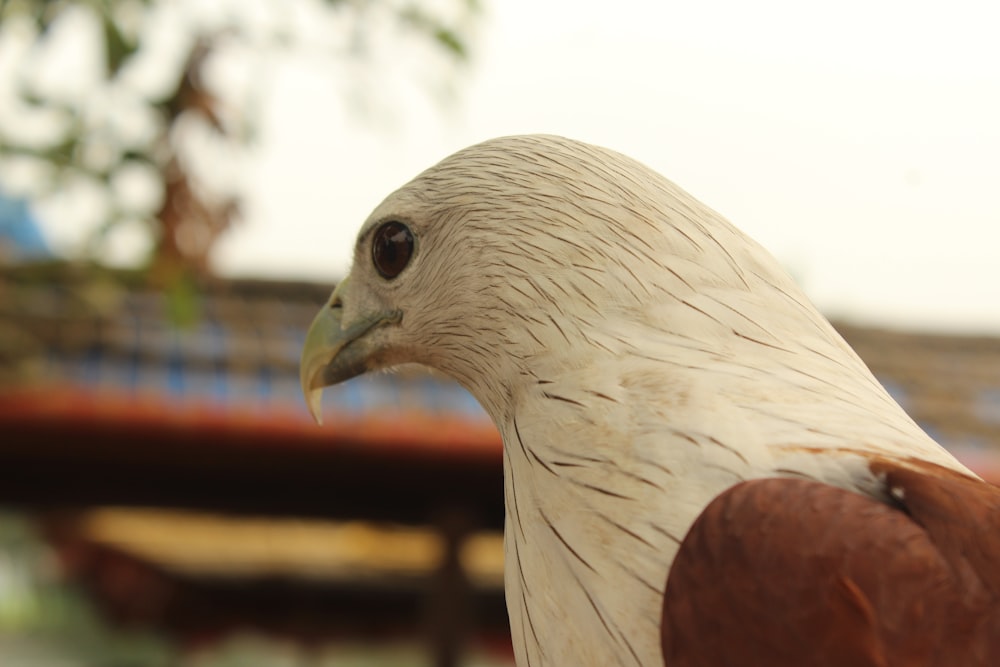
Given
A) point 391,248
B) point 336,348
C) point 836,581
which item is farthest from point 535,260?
point 836,581

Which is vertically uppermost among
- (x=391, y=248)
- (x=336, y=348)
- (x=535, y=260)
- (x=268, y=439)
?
(x=535, y=260)

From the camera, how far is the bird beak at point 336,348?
6.64 feet

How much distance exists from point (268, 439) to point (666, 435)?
3.68m

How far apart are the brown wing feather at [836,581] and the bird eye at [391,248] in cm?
88

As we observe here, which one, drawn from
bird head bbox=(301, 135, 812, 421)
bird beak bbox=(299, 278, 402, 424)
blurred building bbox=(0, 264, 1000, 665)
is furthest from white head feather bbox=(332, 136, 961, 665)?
blurred building bbox=(0, 264, 1000, 665)

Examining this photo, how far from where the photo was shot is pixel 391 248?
195 centimetres

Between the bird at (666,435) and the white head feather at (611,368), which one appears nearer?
the bird at (666,435)

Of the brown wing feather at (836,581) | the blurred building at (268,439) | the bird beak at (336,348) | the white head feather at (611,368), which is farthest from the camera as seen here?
the blurred building at (268,439)

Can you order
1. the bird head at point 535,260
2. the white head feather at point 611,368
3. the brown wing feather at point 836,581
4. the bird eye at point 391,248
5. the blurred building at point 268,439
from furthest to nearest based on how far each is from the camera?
the blurred building at point 268,439
the bird eye at point 391,248
the bird head at point 535,260
the white head feather at point 611,368
the brown wing feather at point 836,581

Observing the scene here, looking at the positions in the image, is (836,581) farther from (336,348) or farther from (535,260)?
(336,348)

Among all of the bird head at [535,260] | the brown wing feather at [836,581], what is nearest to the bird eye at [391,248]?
the bird head at [535,260]

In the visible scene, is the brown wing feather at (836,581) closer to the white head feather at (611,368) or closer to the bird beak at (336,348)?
the white head feather at (611,368)

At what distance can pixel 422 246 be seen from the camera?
189cm

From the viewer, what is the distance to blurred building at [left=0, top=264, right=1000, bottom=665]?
484 centimetres
